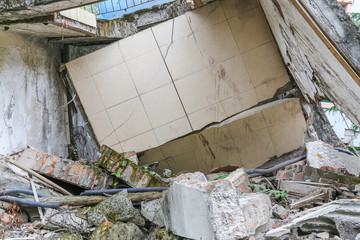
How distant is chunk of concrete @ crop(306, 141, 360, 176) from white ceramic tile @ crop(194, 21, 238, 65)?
170cm

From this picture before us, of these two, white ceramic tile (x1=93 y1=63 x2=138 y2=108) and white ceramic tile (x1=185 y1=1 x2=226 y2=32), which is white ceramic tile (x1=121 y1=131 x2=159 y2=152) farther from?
white ceramic tile (x1=185 y1=1 x2=226 y2=32)

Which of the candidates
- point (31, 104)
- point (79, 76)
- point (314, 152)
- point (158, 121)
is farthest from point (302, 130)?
point (31, 104)

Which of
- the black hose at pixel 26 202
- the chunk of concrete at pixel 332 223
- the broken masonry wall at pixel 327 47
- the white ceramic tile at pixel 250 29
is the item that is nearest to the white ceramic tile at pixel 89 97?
the black hose at pixel 26 202

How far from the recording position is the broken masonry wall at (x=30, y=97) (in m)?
4.19

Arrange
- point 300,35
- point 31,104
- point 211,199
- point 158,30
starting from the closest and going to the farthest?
point 211,199 → point 300,35 → point 31,104 → point 158,30

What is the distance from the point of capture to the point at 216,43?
16.3 ft

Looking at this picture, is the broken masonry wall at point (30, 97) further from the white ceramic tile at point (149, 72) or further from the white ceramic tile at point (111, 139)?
the white ceramic tile at point (149, 72)

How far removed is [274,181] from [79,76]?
10.3 ft

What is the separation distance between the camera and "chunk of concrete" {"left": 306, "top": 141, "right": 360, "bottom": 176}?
A: 163 inches

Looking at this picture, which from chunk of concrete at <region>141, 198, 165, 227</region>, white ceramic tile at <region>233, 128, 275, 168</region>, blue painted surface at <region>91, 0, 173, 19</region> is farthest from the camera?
blue painted surface at <region>91, 0, 173, 19</region>

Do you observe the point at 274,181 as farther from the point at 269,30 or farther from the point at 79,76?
the point at 79,76

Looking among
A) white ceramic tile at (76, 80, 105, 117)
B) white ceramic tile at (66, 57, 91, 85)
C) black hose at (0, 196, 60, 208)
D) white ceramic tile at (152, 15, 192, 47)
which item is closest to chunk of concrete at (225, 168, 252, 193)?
black hose at (0, 196, 60, 208)

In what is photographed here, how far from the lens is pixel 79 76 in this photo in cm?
519

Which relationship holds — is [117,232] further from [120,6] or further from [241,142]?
[120,6]
